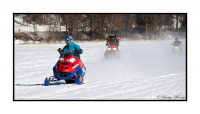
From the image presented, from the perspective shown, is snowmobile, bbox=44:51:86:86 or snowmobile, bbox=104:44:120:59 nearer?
snowmobile, bbox=44:51:86:86

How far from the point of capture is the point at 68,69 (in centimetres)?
795

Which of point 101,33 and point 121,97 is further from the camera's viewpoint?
point 101,33

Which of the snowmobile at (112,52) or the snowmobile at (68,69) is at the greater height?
the snowmobile at (112,52)

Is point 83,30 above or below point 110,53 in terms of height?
above

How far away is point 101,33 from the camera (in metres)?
23.3

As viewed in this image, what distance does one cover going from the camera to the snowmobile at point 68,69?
7.94m

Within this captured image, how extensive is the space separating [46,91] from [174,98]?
142 inches

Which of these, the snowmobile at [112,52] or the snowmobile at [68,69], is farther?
the snowmobile at [112,52]

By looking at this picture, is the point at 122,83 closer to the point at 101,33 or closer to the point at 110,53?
the point at 110,53

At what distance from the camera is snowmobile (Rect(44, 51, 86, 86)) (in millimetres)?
7938

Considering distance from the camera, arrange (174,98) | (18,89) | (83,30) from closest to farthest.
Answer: (174,98) < (18,89) < (83,30)

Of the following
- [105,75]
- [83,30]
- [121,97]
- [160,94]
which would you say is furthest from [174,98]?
[83,30]

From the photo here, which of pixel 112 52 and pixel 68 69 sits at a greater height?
pixel 112 52

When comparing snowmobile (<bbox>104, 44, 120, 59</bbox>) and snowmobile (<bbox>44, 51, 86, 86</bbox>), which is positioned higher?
snowmobile (<bbox>104, 44, 120, 59</bbox>)
